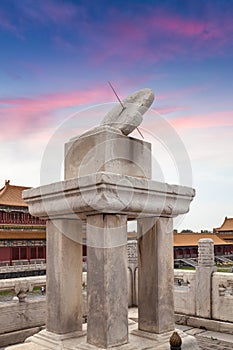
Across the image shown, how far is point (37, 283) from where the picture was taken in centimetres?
760

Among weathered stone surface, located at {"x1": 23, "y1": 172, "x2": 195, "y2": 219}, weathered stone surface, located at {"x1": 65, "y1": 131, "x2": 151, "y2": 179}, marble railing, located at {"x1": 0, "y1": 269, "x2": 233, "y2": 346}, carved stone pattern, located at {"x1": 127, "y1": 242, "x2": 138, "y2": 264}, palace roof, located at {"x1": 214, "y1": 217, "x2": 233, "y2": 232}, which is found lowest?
palace roof, located at {"x1": 214, "y1": 217, "x2": 233, "y2": 232}

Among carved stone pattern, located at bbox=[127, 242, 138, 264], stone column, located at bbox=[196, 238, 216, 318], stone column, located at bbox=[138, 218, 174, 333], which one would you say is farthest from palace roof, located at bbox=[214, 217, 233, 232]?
stone column, located at bbox=[138, 218, 174, 333]

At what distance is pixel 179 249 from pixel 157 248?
41860 millimetres

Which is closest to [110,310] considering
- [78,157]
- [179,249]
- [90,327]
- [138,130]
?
[90,327]

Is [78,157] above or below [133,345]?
above

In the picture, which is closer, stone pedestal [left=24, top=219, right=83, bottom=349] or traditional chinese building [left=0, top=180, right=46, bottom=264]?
stone pedestal [left=24, top=219, right=83, bottom=349]

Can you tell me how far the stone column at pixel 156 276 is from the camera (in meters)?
4.64

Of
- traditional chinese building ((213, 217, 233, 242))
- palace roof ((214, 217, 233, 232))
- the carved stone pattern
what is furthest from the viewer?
palace roof ((214, 217, 233, 232))

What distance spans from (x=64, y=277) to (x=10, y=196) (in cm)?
2940

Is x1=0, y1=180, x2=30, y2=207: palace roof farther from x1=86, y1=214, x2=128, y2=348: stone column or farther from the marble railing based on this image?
x1=86, y1=214, x2=128, y2=348: stone column

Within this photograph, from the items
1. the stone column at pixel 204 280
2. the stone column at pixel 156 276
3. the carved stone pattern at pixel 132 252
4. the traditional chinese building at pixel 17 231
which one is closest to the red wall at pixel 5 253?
the traditional chinese building at pixel 17 231

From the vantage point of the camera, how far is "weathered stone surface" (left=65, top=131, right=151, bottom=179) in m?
4.40

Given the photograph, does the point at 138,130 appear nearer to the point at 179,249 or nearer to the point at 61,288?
the point at 61,288

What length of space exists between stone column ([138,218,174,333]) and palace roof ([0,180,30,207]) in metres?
28.3
